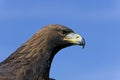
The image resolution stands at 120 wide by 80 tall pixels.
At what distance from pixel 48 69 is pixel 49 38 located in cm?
83

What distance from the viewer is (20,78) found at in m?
73.2

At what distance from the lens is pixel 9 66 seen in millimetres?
73438

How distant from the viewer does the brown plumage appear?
73.4 m

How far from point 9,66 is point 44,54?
1074mm

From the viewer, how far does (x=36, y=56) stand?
74000 mm

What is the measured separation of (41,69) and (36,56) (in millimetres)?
338

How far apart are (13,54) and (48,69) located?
0.87m

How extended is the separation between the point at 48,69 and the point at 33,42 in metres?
0.70

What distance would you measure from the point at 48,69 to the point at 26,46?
72cm

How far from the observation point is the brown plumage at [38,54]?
2891 inches

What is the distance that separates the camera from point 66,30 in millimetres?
74688

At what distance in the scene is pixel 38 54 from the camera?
74000 millimetres

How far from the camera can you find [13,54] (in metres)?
73.9

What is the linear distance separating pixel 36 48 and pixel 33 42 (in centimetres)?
15
